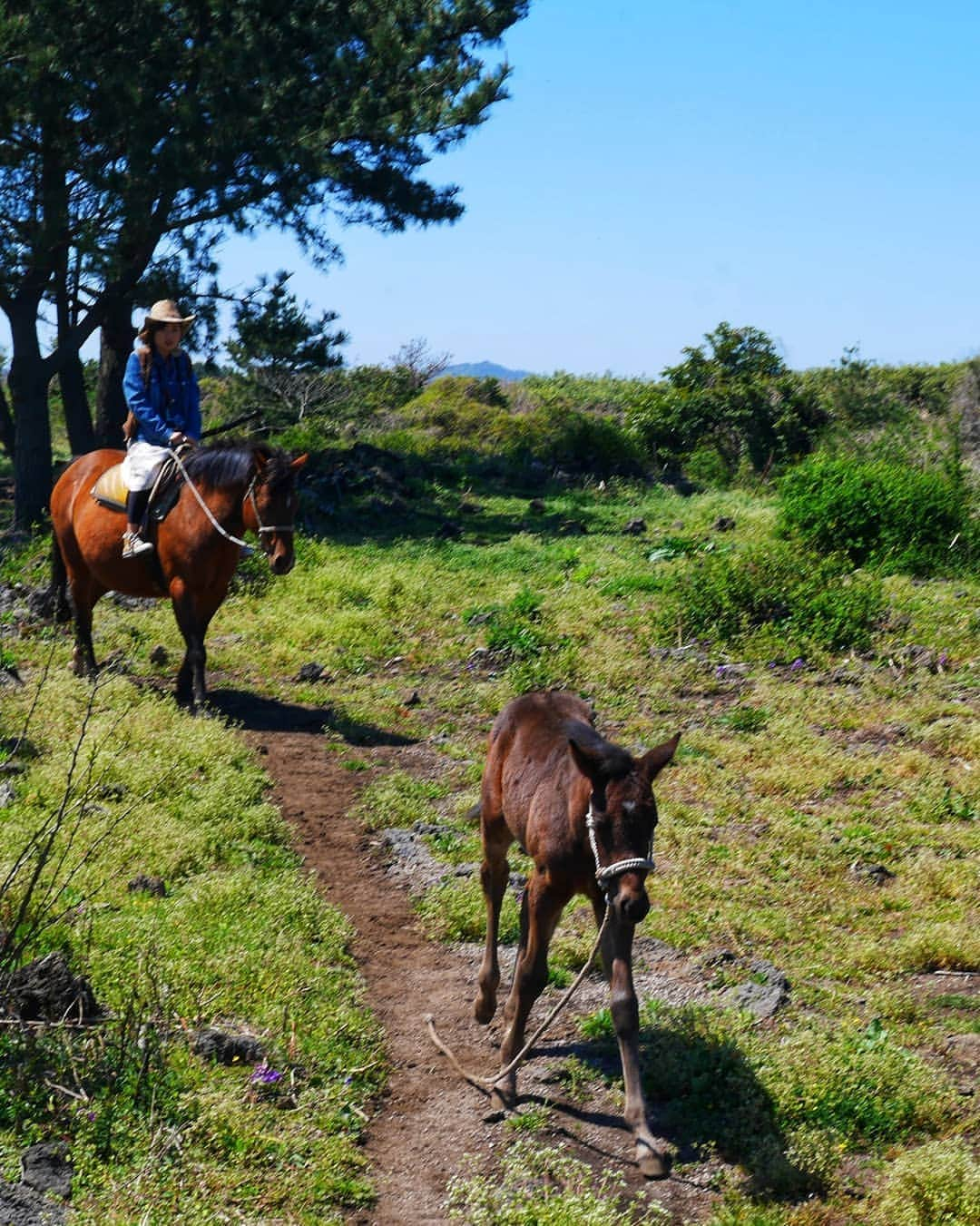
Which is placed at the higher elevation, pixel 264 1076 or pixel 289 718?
pixel 289 718

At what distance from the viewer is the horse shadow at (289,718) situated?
11016 millimetres

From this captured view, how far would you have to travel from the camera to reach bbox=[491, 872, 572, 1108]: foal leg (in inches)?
218

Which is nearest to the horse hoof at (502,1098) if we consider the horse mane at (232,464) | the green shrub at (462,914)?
the green shrub at (462,914)

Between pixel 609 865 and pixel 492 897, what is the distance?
1.43 m

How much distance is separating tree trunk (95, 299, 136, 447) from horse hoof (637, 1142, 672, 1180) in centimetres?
1671

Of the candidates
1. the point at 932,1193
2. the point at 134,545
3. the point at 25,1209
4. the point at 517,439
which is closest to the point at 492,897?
the point at 932,1193

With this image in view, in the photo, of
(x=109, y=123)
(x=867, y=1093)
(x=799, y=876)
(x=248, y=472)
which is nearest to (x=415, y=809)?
(x=799, y=876)

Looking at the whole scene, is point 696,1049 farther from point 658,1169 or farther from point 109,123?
point 109,123

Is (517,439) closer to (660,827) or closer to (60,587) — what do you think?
(60,587)

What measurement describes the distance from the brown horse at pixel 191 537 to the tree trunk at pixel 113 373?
296 inches

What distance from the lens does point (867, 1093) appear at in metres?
5.62

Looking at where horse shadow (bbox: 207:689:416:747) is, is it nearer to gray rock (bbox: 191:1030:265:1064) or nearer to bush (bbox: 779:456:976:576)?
gray rock (bbox: 191:1030:265:1064)

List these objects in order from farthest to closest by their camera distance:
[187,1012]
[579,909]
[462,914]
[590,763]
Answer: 1. [579,909]
2. [462,914]
3. [187,1012]
4. [590,763]

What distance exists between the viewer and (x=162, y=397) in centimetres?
1164
